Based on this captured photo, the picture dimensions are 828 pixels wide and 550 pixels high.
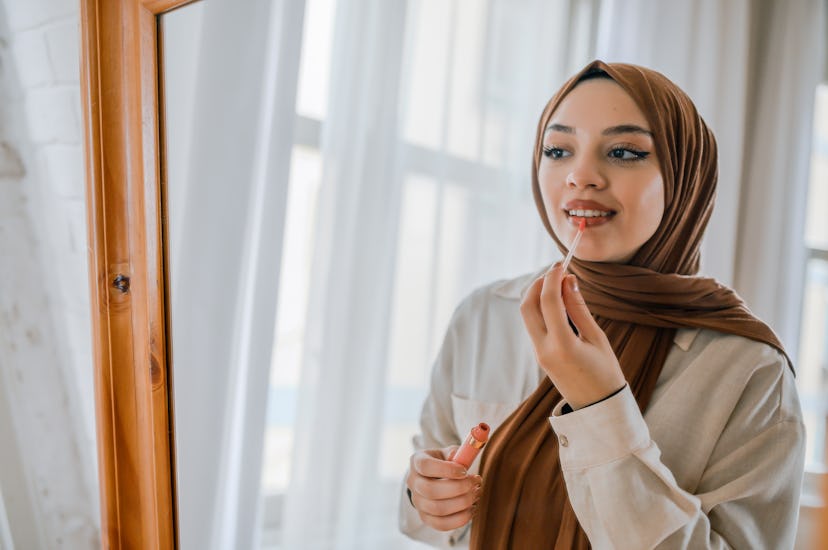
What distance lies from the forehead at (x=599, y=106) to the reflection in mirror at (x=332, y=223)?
0.08 metres

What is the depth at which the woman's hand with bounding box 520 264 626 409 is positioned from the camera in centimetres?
46

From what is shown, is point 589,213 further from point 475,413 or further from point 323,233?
point 323,233

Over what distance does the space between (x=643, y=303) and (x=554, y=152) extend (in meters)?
0.14

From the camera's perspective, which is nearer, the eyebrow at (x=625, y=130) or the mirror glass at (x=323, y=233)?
the eyebrow at (x=625, y=130)

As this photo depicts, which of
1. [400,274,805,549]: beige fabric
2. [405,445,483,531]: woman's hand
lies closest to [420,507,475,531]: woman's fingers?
[405,445,483,531]: woman's hand

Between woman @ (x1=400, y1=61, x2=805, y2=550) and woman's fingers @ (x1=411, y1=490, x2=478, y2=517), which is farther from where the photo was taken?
woman's fingers @ (x1=411, y1=490, x2=478, y2=517)

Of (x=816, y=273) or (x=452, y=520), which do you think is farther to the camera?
(x=452, y=520)

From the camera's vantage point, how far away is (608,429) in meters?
0.46

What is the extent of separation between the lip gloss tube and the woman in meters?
0.01

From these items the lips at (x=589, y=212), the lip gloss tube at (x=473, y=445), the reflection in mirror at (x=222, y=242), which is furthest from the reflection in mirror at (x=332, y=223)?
the lip gloss tube at (x=473, y=445)

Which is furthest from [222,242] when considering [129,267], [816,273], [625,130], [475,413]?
[816,273]

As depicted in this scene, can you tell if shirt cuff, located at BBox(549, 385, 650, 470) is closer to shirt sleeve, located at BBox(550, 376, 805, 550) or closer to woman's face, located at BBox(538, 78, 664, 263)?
shirt sleeve, located at BBox(550, 376, 805, 550)

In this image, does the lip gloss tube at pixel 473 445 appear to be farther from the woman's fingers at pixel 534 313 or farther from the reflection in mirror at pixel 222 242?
the reflection in mirror at pixel 222 242

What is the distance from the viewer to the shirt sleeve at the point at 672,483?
46 centimetres
